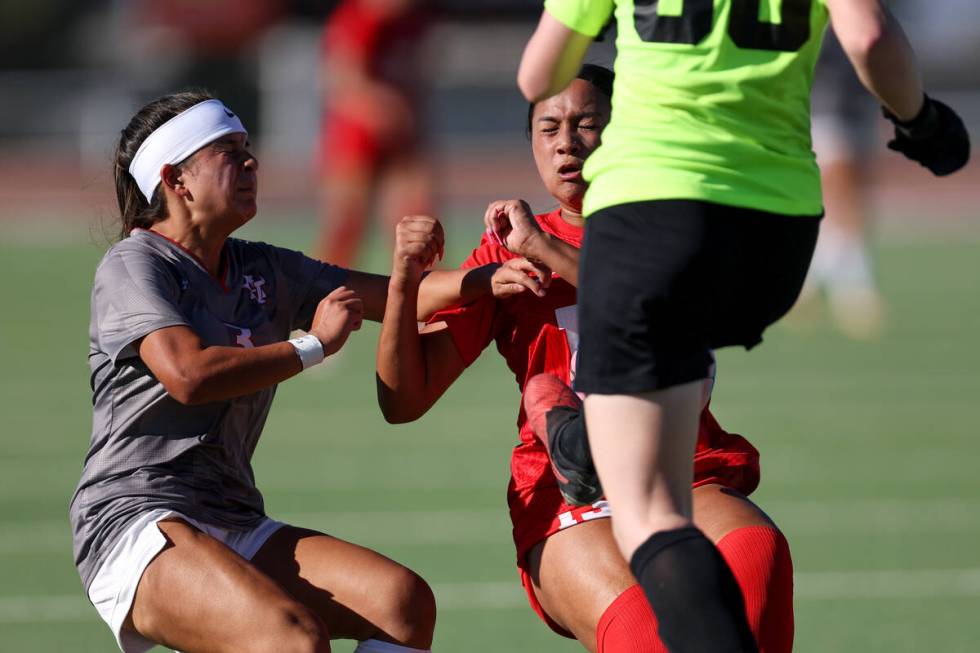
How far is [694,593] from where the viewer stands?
2.64m

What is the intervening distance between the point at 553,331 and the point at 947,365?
7213mm

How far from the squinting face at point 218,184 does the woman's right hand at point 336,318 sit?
0.93 feet

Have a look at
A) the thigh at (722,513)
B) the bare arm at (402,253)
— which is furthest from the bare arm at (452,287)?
the thigh at (722,513)

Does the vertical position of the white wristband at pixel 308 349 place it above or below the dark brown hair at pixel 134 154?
below

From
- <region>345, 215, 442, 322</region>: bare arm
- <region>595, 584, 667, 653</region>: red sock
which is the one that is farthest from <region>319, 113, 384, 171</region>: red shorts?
<region>595, 584, 667, 653</region>: red sock

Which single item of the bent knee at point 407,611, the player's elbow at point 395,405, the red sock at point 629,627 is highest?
the player's elbow at point 395,405

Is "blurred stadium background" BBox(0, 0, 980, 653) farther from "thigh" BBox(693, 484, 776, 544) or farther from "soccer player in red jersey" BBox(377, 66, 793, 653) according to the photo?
"thigh" BBox(693, 484, 776, 544)

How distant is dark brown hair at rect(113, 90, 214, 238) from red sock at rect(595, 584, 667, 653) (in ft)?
4.32

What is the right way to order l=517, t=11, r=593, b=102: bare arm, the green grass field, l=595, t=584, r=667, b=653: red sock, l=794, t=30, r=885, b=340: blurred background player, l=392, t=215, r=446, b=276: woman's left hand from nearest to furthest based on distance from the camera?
l=517, t=11, r=593, b=102: bare arm < l=595, t=584, r=667, b=653: red sock < l=392, t=215, r=446, b=276: woman's left hand < the green grass field < l=794, t=30, r=885, b=340: blurred background player

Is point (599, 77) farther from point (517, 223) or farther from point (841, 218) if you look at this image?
point (841, 218)

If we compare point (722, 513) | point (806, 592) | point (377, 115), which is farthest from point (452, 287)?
point (377, 115)

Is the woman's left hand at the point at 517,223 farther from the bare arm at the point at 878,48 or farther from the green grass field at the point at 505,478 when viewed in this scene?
the green grass field at the point at 505,478

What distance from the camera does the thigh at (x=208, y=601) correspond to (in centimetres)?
321

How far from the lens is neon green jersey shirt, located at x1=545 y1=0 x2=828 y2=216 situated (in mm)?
2688
